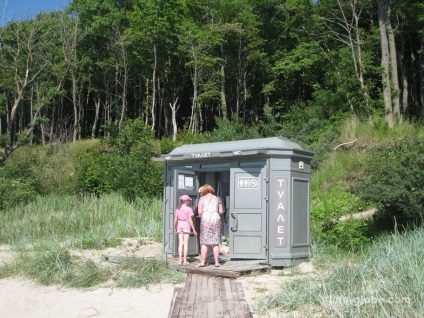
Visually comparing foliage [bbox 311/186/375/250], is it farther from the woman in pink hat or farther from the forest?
the forest

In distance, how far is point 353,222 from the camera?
1476 centimetres

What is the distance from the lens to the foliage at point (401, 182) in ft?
39.3

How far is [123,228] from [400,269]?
1073 centimetres

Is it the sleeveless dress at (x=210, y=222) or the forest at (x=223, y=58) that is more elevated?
the forest at (x=223, y=58)

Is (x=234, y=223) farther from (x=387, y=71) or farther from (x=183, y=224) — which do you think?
(x=387, y=71)

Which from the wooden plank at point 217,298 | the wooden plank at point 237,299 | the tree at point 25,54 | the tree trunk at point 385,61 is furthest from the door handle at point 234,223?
the tree at point 25,54

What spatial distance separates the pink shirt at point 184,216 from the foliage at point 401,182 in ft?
12.1

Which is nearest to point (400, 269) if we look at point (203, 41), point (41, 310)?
point (41, 310)

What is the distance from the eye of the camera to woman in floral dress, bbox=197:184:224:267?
11531mm

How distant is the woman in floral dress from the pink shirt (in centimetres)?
34

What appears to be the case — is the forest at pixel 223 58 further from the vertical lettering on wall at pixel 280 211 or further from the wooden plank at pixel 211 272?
the wooden plank at pixel 211 272

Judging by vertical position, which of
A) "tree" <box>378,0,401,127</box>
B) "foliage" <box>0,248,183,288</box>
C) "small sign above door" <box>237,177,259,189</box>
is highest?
"tree" <box>378,0,401,127</box>

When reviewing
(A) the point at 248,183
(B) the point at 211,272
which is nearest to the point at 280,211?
(A) the point at 248,183

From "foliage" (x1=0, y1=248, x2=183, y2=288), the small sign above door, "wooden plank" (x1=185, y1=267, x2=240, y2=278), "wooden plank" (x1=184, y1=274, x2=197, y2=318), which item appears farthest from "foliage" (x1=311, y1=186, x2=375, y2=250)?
"foliage" (x1=0, y1=248, x2=183, y2=288)
